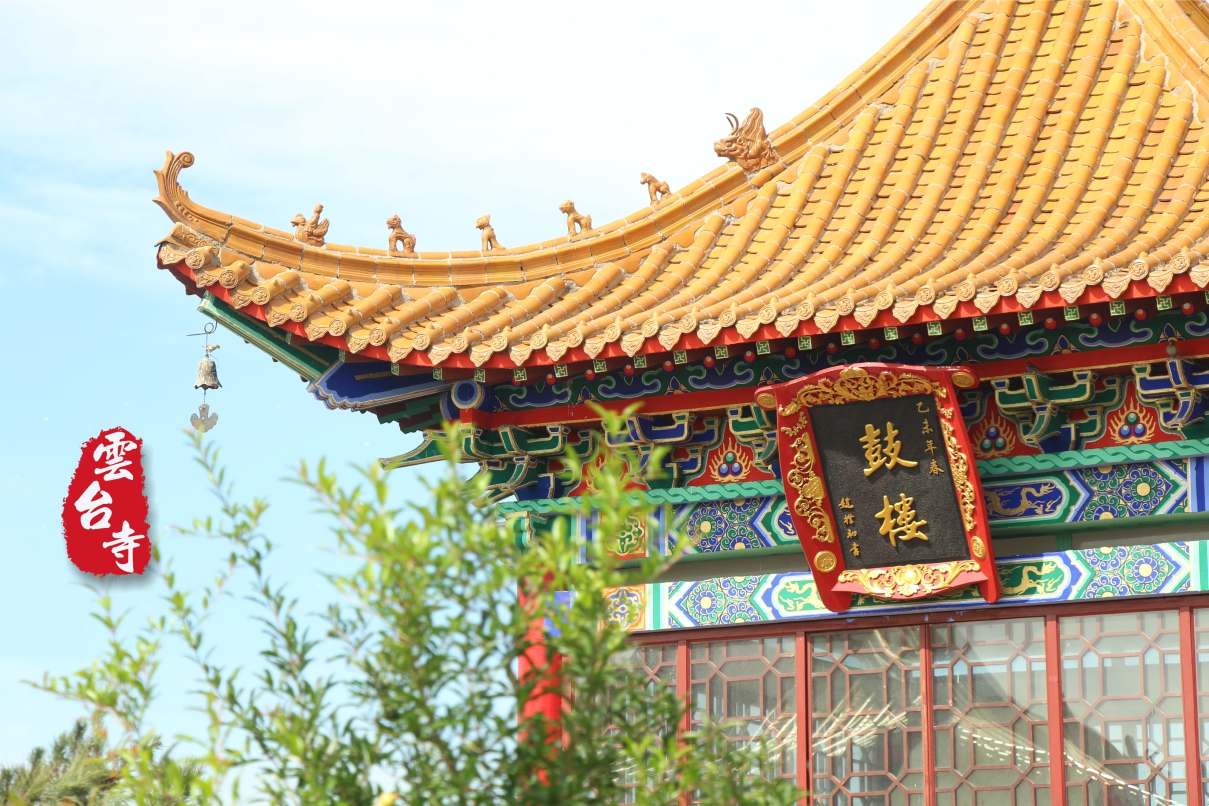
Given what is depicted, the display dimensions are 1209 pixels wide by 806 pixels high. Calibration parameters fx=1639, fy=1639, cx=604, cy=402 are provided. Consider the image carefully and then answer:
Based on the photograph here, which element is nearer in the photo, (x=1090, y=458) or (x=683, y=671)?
(x=1090, y=458)

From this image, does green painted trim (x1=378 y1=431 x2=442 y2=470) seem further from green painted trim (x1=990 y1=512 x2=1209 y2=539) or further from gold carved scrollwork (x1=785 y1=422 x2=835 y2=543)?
green painted trim (x1=990 y1=512 x2=1209 y2=539)

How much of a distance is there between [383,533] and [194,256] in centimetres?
404

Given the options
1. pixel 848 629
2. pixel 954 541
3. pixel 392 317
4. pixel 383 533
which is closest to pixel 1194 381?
pixel 954 541

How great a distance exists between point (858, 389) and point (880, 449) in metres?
0.33

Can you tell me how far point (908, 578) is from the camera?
795 cm

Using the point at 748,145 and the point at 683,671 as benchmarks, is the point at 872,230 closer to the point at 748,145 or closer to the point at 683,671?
the point at 748,145

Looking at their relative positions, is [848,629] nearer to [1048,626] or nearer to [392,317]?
[1048,626]

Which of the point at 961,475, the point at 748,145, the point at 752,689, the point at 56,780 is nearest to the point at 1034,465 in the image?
the point at 961,475

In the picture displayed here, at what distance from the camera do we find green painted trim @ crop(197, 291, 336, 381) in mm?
8508

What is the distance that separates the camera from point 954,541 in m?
7.85

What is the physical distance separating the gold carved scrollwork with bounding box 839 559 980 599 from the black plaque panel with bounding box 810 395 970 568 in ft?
0.12

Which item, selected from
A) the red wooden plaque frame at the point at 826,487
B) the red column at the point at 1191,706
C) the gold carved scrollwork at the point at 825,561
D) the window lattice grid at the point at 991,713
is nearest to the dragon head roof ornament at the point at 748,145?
the red wooden plaque frame at the point at 826,487

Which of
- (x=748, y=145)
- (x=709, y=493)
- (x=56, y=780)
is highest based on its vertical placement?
(x=748, y=145)

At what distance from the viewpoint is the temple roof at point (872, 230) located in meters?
7.68
